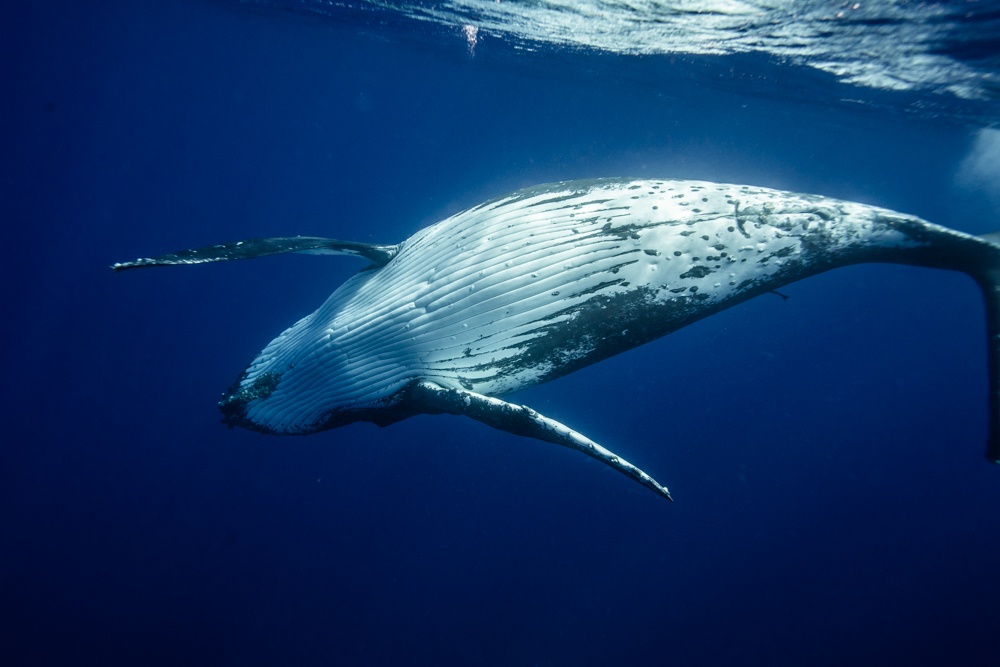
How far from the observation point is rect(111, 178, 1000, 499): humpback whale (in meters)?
3.37

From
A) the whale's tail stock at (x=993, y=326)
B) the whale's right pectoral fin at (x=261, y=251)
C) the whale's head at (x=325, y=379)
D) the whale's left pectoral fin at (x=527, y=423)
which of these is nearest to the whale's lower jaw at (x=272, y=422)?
the whale's head at (x=325, y=379)

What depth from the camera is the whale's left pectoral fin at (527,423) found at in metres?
2.71

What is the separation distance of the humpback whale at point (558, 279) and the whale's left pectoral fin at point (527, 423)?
0.06 ft

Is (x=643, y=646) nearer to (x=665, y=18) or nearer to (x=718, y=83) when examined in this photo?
(x=665, y=18)

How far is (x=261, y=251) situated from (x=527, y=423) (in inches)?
96.4

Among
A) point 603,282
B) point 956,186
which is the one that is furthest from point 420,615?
point 956,186

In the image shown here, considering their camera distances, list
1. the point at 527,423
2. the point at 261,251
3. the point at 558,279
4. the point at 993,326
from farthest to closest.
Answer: the point at 993,326
the point at 261,251
the point at 558,279
the point at 527,423

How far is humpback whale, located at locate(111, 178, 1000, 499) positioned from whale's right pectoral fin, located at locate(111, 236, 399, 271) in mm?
20

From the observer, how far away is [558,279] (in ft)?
11.1

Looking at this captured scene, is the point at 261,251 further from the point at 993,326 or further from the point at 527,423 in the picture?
the point at 993,326

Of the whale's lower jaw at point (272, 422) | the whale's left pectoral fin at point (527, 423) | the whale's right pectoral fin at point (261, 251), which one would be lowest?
the whale's lower jaw at point (272, 422)

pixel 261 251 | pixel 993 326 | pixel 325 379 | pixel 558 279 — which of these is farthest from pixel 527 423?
pixel 993 326

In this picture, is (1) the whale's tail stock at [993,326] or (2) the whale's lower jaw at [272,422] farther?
(2) the whale's lower jaw at [272,422]

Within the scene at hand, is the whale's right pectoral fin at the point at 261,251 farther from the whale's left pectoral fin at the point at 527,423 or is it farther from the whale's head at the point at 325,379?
the whale's left pectoral fin at the point at 527,423
